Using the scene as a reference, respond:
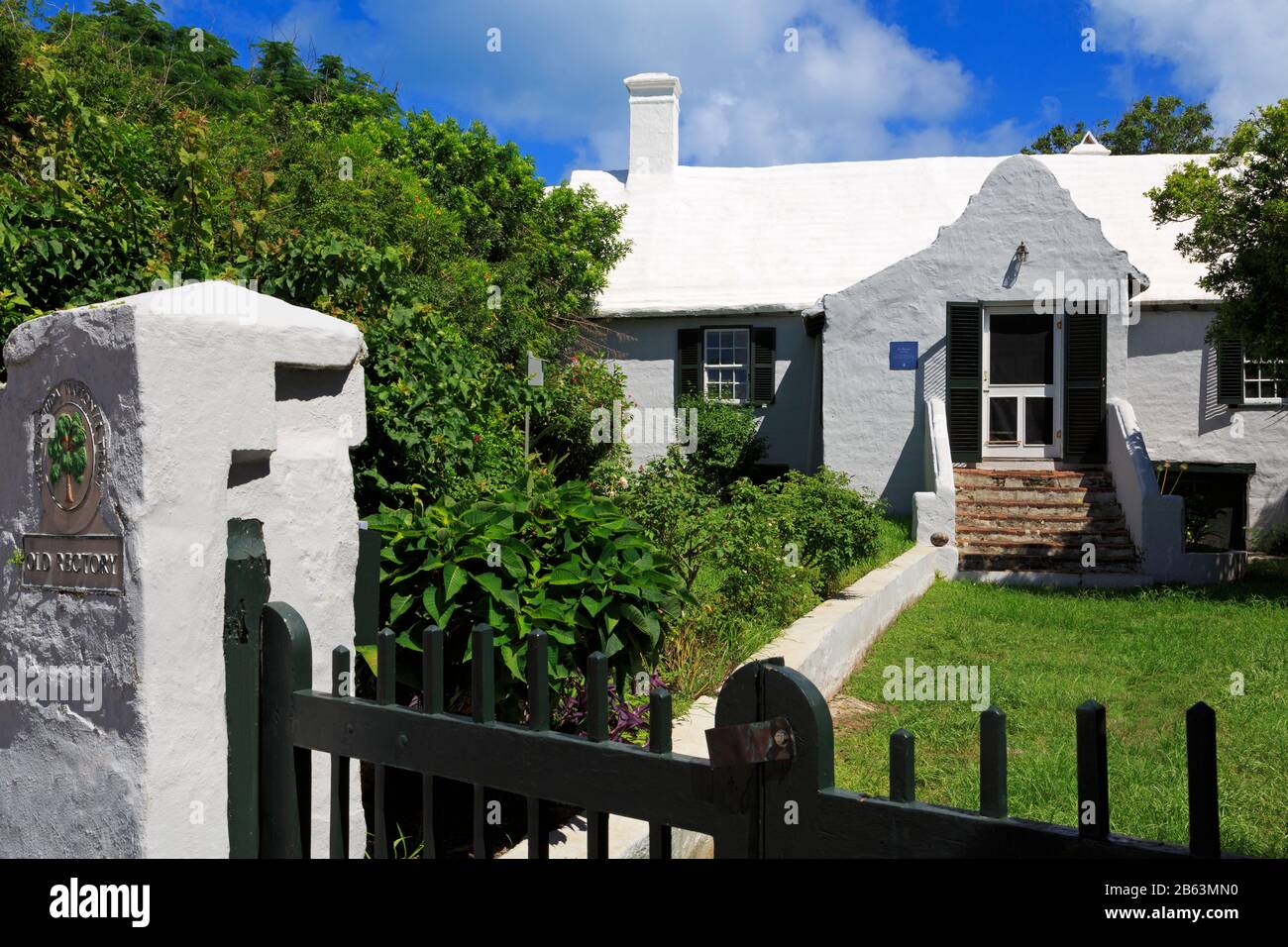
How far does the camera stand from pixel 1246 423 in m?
17.2

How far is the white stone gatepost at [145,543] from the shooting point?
256 centimetres

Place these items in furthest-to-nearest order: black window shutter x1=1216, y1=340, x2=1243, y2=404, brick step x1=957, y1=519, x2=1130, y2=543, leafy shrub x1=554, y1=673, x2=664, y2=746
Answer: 1. black window shutter x1=1216, y1=340, x2=1243, y2=404
2. brick step x1=957, y1=519, x2=1130, y2=543
3. leafy shrub x1=554, y1=673, x2=664, y2=746

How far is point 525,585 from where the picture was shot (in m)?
Result: 4.19

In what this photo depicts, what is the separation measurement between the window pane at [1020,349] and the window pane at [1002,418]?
292mm

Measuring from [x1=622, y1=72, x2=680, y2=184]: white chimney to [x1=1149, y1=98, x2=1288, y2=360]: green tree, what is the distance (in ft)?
36.2

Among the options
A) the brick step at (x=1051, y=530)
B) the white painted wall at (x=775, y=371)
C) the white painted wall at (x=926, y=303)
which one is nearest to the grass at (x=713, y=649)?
the brick step at (x=1051, y=530)

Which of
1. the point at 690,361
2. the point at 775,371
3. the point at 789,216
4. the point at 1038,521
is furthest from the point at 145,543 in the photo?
the point at 789,216

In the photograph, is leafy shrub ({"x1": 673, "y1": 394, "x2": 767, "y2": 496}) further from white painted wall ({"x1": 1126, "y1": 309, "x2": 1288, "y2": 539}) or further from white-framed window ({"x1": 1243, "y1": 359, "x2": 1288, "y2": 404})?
white-framed window ({"x1": 1243, "y1": 359, "x2": 1288, "y2": 404})

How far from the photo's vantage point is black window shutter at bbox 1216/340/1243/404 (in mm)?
17125

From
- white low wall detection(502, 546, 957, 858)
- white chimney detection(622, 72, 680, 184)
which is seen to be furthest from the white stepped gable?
white low wall detection(502, 546, 957, 858)

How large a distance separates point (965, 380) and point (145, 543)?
14.4m

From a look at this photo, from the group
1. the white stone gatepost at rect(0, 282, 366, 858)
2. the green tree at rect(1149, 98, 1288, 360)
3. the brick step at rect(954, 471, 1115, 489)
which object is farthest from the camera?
the brick step at rect(954, 471, 1115, 489)

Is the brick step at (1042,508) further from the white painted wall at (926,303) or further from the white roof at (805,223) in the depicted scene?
the white roof at (805,223)
